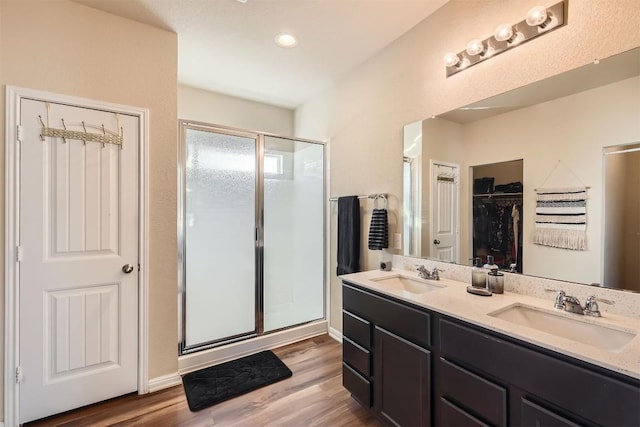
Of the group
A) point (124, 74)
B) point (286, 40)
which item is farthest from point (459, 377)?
point (124, 74)

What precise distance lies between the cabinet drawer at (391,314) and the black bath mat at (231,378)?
0.94m

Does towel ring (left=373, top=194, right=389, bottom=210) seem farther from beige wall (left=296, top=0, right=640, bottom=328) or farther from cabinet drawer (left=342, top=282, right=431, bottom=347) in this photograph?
cabinet drawer (left=342, top=282, right=431, bottom=347)

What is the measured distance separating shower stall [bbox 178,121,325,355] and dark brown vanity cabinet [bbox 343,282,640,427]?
1199 mm

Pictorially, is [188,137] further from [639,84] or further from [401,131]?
[639,84]

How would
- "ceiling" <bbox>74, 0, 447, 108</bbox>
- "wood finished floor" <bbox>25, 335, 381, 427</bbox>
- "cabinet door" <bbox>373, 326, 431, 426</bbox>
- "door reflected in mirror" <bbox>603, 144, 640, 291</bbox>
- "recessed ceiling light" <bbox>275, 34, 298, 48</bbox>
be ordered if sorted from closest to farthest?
"door reflected in mirror" <bbox>603, 144, 640, 291</bbox>
"cabinet door" <bbox>373, 326, 431, 426</bbox>
"wood finished floor" <bbox>25, 335, 381, 427</bbox>
"ceiling" <bbox>74, 0, 447, 108</bbox>
"recessed ceiling light" <bbox>275, 34, 298, 48</bbox>

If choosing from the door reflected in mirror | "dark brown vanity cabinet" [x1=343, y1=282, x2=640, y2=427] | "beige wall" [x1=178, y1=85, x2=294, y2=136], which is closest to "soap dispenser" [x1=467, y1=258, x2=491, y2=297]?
"dark brown vanity cabinet" [x1=343, y1=282, x2=640, y2=427]

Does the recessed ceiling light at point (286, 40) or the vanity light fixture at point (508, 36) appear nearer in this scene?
the vanity light fixture at point (508, 36)

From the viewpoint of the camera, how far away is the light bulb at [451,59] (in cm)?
182

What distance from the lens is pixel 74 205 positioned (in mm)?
1871

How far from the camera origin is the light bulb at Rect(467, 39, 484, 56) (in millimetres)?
1680

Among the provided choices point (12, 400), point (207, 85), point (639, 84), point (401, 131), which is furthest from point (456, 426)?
point (207, 85)

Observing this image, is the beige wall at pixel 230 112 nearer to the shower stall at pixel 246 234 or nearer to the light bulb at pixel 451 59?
the shower stall at pixel 246 234

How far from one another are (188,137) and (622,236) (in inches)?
113

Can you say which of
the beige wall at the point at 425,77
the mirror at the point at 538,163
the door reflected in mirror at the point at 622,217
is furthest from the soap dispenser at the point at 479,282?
the beige wall at the point at 425,77
